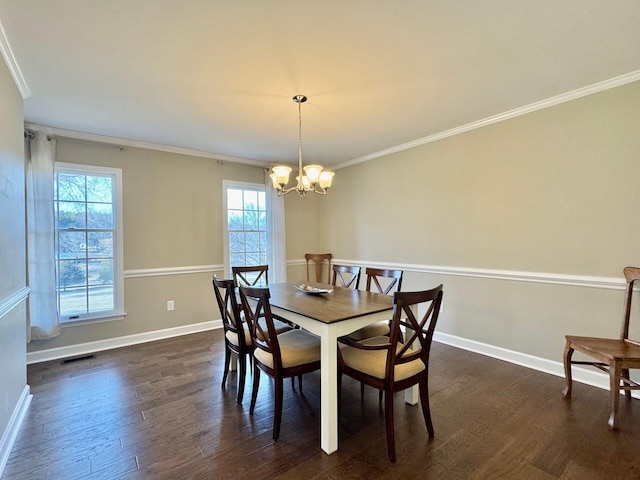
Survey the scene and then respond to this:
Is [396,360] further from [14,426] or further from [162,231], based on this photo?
[162,231]

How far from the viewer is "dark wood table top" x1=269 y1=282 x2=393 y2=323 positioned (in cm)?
199

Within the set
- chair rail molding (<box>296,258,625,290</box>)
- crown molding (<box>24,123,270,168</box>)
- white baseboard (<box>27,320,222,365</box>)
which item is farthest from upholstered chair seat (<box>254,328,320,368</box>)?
crown molding (<box>24,123,270,168</box>)

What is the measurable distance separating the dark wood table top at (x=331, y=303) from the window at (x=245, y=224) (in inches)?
78.8

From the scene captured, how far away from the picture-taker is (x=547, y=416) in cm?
220

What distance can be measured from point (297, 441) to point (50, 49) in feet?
9.90

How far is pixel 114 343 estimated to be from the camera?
12.2 ft

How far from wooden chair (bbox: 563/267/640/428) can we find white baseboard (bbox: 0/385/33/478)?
3759 millimetres

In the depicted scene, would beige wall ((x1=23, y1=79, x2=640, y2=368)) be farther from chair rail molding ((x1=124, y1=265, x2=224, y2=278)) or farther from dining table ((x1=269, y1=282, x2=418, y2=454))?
dining table ((x1=269, y1=282, x2=418, y2=454))

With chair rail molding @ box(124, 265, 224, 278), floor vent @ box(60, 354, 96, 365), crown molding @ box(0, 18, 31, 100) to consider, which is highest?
crown molding @ box(0, 18, 31, 100)

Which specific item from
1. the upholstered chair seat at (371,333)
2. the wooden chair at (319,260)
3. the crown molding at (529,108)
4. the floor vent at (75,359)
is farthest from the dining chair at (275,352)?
the wooden chair at (319,260)

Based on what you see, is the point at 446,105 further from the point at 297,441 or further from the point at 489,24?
the point at 297,441

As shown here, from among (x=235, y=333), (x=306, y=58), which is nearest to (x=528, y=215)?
(x=306, y=58)

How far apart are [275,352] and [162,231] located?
9.47ft

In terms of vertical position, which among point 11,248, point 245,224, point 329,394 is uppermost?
point 245,224
